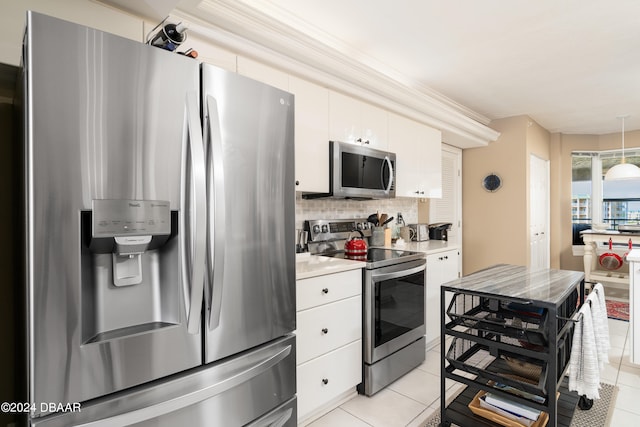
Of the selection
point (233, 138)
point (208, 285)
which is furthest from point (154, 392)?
point (233, 138)

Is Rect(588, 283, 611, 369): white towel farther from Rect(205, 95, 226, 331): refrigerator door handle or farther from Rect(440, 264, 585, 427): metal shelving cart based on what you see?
Rect(205, 95, 226, 331): refrigerator door handle

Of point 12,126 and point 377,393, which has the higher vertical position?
point 12,126

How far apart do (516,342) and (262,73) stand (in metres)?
2.18

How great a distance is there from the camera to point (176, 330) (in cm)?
112

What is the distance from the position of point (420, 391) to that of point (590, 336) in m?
1.17

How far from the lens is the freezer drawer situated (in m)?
1.00

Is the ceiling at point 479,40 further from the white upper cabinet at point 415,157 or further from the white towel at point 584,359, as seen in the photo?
the white towel at point 584,359

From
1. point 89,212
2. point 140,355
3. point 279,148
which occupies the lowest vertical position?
point 140,355

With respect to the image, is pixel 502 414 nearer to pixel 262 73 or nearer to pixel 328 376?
pixel 328 376

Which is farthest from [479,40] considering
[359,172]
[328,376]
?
[328,376]

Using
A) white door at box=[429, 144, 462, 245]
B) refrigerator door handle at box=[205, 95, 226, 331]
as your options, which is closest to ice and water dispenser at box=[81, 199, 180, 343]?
refrigerator door handle at box=[205, 95, 226, 331]

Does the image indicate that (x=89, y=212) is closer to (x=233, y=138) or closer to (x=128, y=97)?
(x=128, y=97)

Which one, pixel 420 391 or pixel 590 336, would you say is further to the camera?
pixel 420 391

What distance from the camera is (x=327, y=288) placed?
206 centimetres
